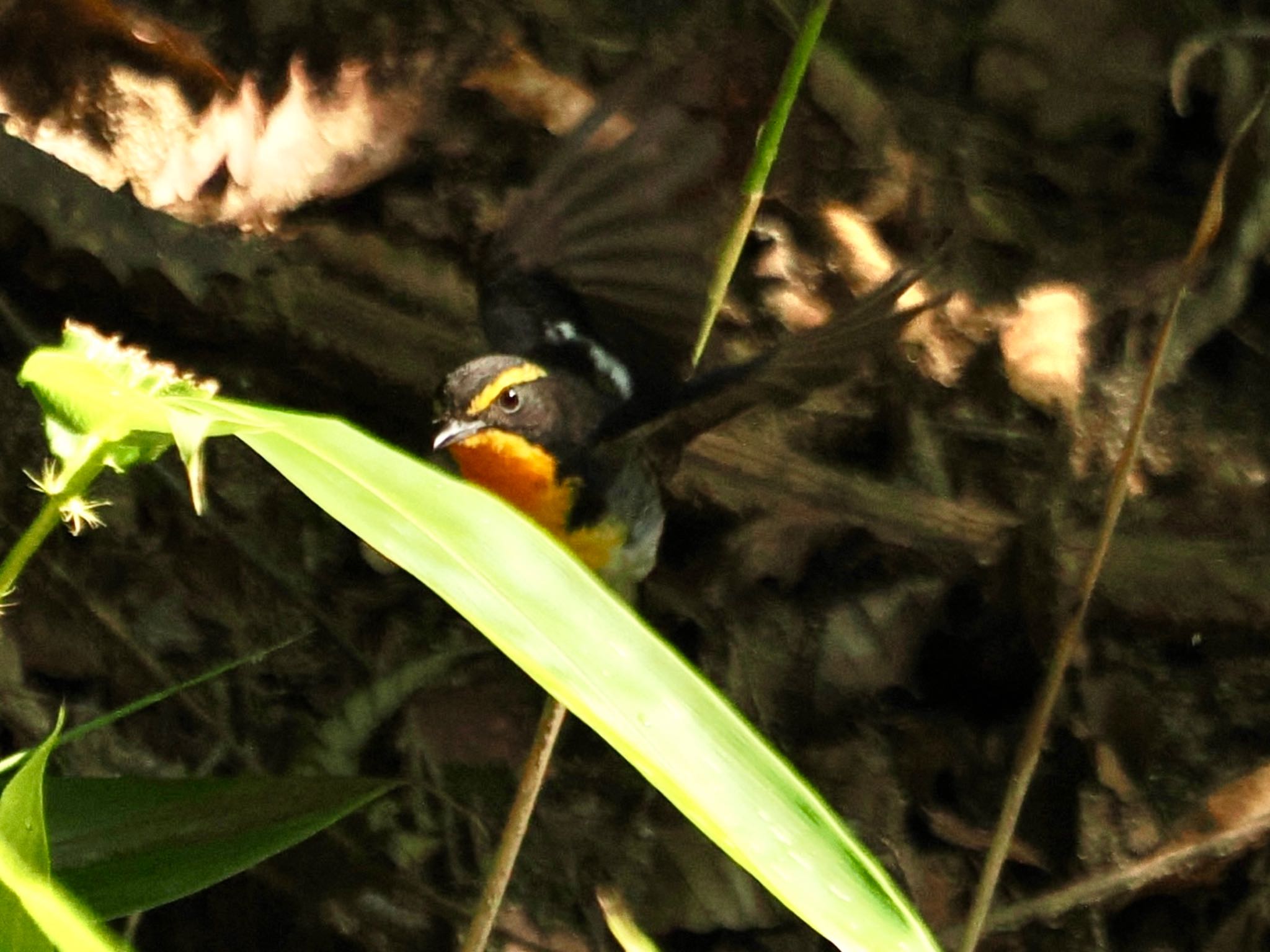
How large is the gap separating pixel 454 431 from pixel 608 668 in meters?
1.00

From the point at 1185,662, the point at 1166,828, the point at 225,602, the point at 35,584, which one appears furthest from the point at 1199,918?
the point at 35,584

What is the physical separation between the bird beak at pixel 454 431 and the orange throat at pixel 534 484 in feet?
0.22

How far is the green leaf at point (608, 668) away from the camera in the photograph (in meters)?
0.65

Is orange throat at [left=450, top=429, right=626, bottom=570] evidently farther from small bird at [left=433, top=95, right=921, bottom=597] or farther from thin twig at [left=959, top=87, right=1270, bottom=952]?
thin twig at [left=959, top=87, right=1270, bottom=952]

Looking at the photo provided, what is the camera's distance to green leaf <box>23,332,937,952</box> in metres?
0.65

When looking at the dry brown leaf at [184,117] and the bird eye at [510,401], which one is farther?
the dry brown leaf at [184,117]

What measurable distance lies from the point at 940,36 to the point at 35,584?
55.3 inches

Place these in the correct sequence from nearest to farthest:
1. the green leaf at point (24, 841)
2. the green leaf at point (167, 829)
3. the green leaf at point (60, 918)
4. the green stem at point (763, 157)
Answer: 1. the green leaf at point (60, 918)
2. the green leaf at point (24, 841)
3. the green stem at point (763, 157)
4. the green leaf at point (167, 829)

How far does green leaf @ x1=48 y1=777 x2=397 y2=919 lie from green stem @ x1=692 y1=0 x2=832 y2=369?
0.68 metres

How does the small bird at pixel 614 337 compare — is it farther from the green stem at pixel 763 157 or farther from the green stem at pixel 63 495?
the green stem at pixel 63 495

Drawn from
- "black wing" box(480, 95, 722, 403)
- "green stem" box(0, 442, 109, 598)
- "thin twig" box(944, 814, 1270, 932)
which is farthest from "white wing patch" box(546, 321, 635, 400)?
"green stem" box(0, 442, 109, 598)

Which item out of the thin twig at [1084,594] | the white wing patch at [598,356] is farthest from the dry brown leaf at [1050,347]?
the white wing patch at [598,356]

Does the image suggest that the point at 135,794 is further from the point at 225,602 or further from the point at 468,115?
the point at 468,115

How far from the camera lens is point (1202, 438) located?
1662mm
